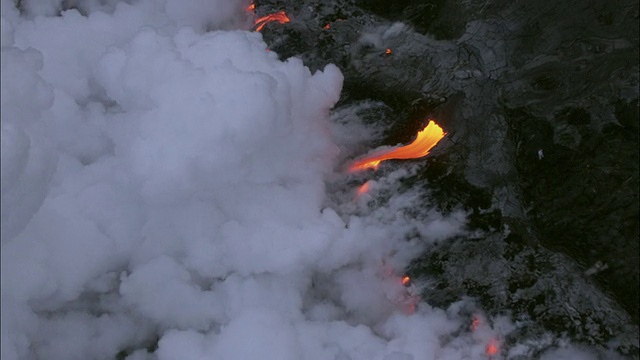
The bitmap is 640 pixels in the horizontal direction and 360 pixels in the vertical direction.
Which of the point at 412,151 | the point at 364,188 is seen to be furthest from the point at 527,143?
→ the point at 364,188

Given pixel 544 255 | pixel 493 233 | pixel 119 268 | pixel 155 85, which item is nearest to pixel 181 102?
pixel 155 85

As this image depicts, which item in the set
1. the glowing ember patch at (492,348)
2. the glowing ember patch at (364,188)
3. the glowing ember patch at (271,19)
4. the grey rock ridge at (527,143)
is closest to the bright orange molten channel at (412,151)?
the grey rock ridge at (527,143)

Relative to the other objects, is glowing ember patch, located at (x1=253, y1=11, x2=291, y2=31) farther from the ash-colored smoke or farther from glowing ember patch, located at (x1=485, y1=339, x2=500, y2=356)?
glowing ember patch, located at (x1=485, y1=339, x2=500, y2=356)

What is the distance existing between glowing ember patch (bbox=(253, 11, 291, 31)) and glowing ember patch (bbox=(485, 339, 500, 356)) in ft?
22.8

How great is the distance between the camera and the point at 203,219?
10.8 m

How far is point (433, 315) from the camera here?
10945mm

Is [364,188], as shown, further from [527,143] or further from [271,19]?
[271,19]

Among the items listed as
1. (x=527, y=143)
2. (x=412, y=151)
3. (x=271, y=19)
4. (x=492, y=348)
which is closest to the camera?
(x=492, y=348)

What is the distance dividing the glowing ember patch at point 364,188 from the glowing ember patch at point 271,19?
3.56m

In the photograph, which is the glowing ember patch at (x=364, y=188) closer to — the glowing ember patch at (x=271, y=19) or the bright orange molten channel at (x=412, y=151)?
the bright orange molten channel at (x=412, y=151)

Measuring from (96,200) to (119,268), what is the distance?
3.92 ft

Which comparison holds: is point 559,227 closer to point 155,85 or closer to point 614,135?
point 614,135

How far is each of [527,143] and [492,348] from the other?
11.5ft

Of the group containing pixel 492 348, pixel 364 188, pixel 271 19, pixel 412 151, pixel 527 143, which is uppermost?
pixel 271 19
